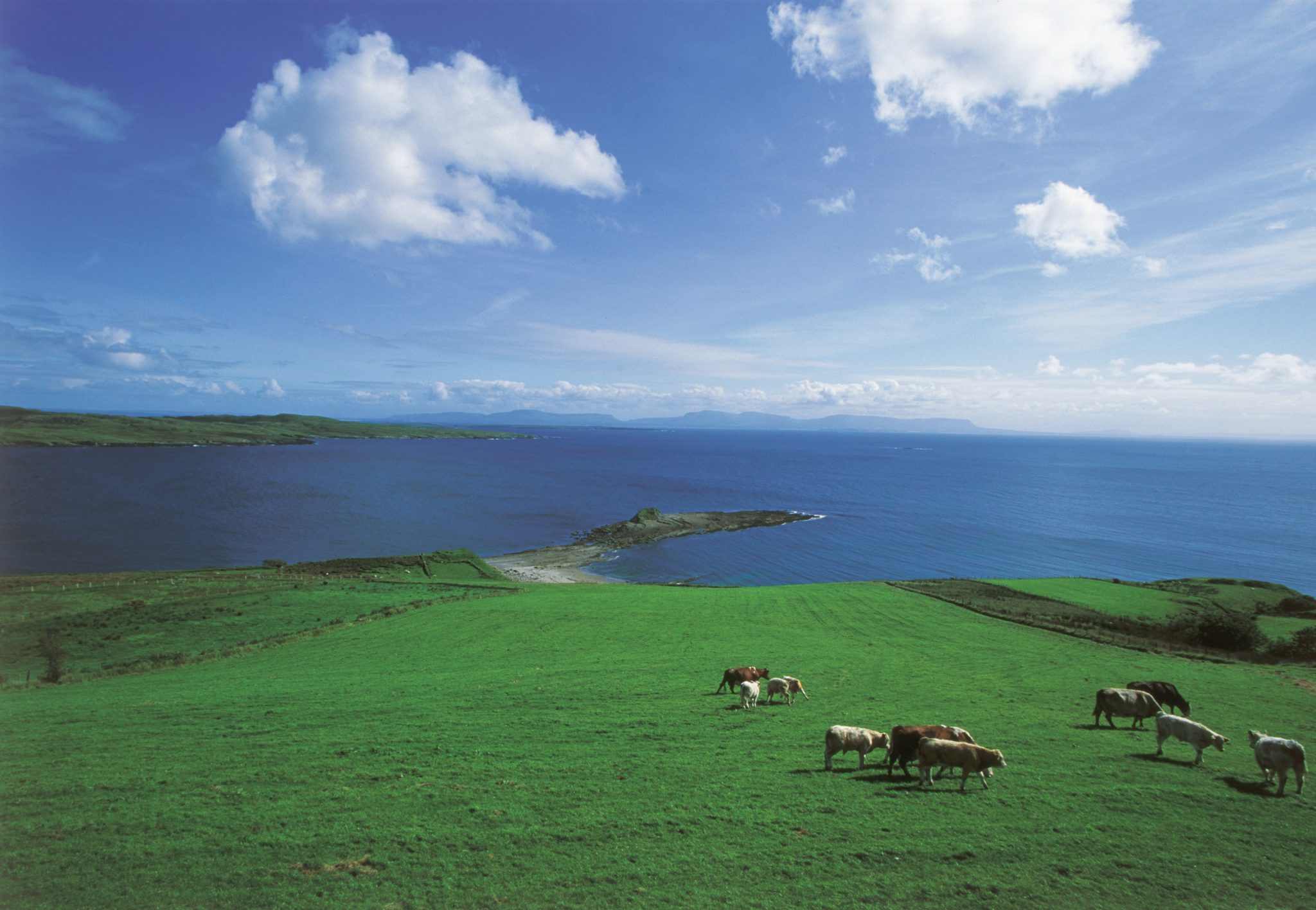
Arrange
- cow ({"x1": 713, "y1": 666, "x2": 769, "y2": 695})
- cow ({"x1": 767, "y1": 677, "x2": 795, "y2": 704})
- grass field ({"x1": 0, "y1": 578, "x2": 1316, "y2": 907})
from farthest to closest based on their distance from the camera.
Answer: cow ({"x1": 713, "y1": 666, "x2": 769, "y2": 695}) < cow ({"x1": 767, "y1": 677, "x2": 795, "y2": 704}) < grass field ({"x1": 0, "y1": 578, "x2": 1316, "y2": 907})

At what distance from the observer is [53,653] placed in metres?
27.3

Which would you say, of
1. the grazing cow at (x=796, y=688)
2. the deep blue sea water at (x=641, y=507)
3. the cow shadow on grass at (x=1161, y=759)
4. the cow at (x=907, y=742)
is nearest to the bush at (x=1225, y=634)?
the cow shadow on grass at (x=1161, y=759)

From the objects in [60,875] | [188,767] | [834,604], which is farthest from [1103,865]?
[834,604]

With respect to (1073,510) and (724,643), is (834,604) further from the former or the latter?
(1073,510)

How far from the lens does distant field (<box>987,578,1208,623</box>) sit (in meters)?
50.9

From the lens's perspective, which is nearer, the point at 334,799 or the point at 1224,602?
the point at 334,799

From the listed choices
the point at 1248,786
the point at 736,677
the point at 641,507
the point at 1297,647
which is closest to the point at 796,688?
the point at 736,677

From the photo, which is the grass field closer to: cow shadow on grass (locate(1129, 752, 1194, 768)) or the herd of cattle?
cow shadow on grass (locate(1129, 752, 1194, 768))

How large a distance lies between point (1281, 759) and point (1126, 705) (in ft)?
15.3

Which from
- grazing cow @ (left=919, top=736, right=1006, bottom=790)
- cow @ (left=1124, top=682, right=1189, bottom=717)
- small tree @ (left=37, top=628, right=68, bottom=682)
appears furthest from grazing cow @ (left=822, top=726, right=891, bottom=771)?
small tree @ (left=37, top=628, right=68, bottom=682)

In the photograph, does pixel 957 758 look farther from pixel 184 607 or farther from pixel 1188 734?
pixel 184 607

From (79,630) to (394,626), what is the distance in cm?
1900

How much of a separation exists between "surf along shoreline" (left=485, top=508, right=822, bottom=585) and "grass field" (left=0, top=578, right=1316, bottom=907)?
51715 millimetres

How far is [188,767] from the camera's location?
14.0 m
